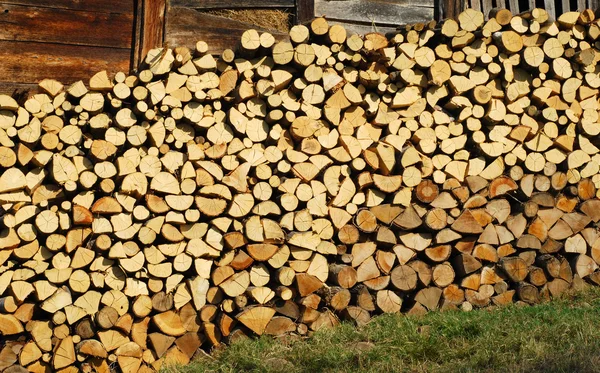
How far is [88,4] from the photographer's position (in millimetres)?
8258

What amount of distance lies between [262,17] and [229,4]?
1.22 feet

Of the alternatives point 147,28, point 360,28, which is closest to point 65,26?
point 147,28

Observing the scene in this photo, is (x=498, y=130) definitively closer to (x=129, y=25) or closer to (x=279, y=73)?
(x=279, y=73)

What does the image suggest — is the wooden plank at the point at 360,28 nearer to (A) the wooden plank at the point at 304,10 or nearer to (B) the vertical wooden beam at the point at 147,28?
(A) the wooden plank at the point at 304,10

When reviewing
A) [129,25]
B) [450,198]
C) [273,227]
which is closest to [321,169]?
[273,227]

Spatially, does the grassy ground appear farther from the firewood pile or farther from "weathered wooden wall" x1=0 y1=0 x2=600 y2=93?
"weathered wooden wall" x1=0 y1=0 x2=600 y2=93

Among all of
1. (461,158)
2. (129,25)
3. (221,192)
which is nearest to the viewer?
(221,192)

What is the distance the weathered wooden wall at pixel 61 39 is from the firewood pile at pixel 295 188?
1.70 m

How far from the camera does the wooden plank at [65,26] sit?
26.2ft

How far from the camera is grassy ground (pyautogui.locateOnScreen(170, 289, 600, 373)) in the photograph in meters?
5.48

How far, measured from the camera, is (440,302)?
262 inches

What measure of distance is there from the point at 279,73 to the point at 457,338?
2371 millimetres

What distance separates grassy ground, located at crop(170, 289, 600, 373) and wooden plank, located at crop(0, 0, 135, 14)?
3.79 metres

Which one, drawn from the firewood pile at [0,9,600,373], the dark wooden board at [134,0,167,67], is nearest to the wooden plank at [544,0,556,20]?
the firewood pile at [0,9,600,373]
